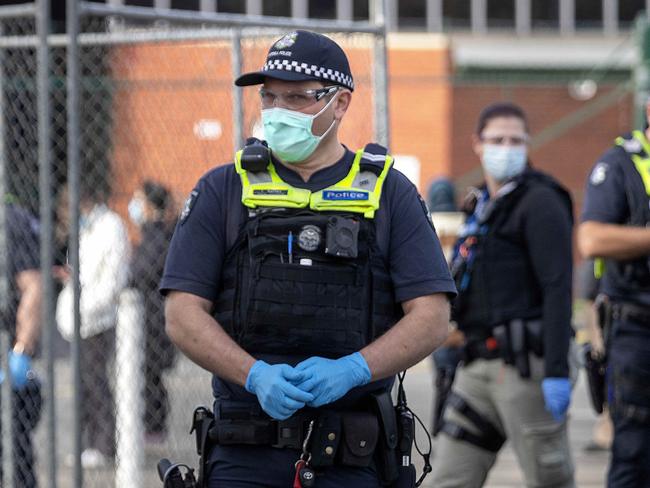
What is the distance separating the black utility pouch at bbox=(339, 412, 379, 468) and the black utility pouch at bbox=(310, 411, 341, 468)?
2 centimetres

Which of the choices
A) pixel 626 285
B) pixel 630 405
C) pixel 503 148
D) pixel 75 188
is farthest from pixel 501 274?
pixel 75 188

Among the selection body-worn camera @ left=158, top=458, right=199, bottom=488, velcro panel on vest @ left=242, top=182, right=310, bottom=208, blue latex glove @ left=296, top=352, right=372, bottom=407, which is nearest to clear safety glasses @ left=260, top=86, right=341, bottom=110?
velcro panel on vest @ left=242, top=182, right=310, bottom=208

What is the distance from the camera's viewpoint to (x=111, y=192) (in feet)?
26.4

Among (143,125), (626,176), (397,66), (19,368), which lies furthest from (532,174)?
(397,66)

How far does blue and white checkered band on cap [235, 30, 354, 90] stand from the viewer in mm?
3969

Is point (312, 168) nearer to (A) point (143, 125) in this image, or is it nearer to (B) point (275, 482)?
(B) point (275, 482)

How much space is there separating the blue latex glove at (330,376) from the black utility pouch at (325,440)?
13 cm

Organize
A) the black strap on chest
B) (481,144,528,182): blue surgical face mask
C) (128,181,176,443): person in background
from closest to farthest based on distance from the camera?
the black strap on chest
(481,144,528,182): blue surgical face mask
(128,181,176,443): person in background

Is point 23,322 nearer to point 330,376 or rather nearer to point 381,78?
point 381,78

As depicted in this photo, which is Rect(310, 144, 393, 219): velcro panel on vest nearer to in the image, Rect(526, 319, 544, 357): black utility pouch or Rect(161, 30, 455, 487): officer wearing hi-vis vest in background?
Rect(161, 30, 455, 487): officer wearing hi-vis vest in background

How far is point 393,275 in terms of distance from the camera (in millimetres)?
3996

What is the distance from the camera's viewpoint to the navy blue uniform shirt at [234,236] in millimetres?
3928

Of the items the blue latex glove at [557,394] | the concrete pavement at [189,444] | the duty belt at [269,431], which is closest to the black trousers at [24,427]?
the concrete pavement at [189,444]

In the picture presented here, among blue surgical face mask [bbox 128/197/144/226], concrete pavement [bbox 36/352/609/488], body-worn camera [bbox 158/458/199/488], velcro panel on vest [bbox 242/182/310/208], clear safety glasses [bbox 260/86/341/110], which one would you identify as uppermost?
clear safety glasses [bbox 260/86/341/110]
